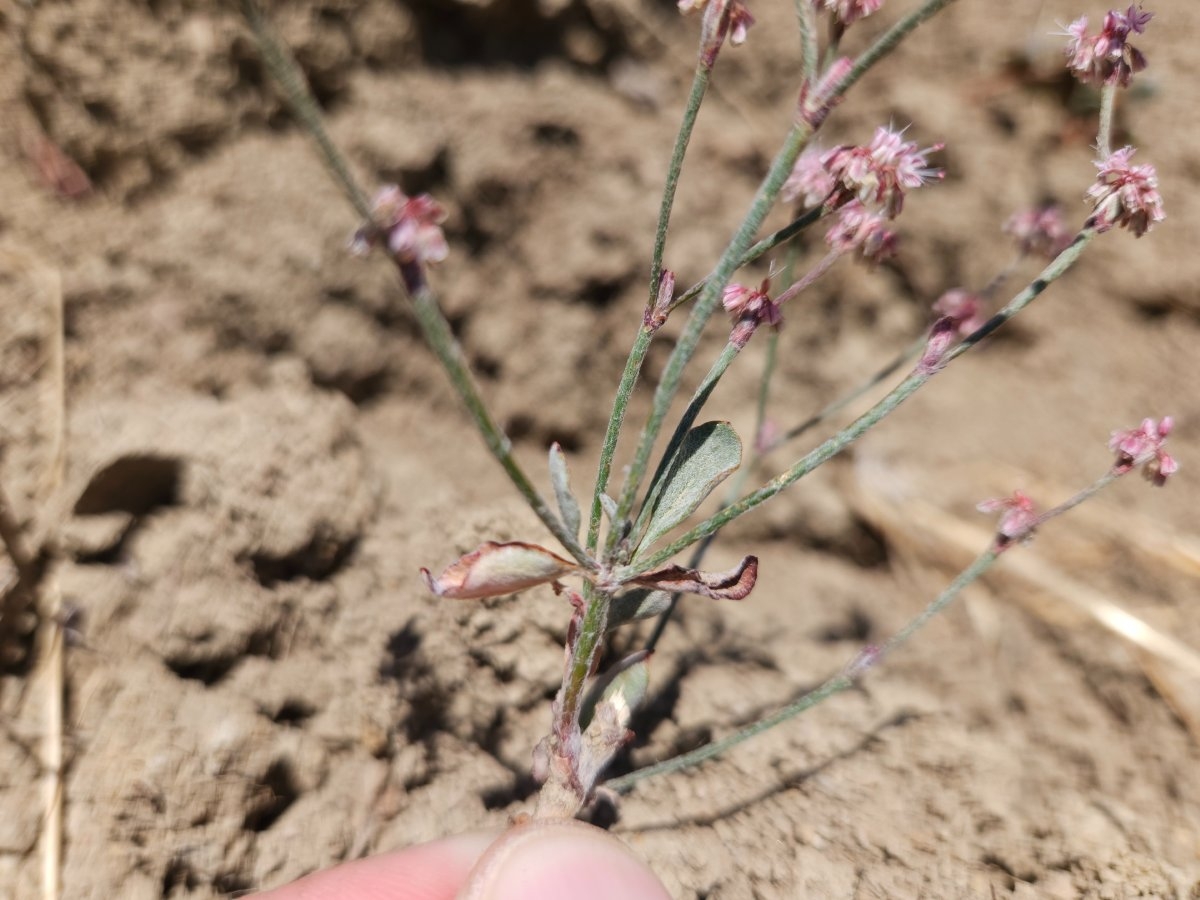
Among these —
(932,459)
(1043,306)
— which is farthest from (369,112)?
(1043,306)

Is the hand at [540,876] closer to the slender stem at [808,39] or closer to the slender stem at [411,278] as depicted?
the slender stem at [411,278]

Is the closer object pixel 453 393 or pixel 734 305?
pixel 734 305

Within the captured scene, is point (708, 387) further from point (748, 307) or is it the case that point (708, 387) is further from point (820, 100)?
point (820, 100)

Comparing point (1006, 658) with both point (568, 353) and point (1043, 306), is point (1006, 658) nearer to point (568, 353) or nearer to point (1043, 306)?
point (1043, 306)

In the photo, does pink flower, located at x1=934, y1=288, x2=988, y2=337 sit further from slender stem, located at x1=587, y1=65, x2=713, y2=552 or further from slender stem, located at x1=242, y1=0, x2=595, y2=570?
slender stem, located at x1=242, y1=0, x2=595, y2=570

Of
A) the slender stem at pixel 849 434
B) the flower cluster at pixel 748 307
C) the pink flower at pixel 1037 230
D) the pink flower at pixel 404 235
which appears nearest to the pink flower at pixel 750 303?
the flower cluster at pixel 748 307

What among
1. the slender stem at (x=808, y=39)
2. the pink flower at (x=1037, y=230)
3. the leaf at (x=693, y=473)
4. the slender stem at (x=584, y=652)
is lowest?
the slender stem at (x=584, y=652)

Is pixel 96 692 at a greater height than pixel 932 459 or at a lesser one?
lesser
